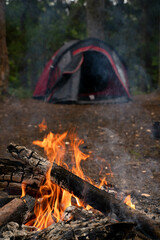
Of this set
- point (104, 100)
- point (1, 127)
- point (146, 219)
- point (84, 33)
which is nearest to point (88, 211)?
point (146, 219)

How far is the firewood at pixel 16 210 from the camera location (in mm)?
2387

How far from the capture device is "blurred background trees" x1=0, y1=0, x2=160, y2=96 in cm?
1638

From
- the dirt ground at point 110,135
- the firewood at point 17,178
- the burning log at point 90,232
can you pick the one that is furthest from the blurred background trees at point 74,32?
the burning log at point 90,232

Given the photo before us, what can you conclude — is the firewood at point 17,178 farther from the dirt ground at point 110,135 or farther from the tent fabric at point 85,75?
the tent fabric at point 85,75

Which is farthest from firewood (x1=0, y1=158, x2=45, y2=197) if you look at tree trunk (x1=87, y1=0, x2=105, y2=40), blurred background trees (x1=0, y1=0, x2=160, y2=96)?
blurred background trees (x1=0, y1=0, x2=160, y2=96)

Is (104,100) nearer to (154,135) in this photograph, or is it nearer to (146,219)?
(154,135)

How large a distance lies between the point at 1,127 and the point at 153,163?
412 centimetres

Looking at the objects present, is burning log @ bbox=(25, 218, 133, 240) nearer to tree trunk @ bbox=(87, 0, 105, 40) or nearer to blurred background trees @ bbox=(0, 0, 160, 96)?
tree trunk @ bbox=(87, 0, 105, 40)

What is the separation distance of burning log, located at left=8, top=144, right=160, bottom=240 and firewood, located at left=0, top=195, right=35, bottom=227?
14.7 inches

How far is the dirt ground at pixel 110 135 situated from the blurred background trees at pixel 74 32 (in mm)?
7503

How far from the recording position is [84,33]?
2011 cm

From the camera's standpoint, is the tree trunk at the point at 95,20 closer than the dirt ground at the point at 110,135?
No

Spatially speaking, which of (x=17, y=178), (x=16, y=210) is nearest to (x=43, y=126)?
(x=17, y=178)

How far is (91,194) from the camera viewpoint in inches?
102
